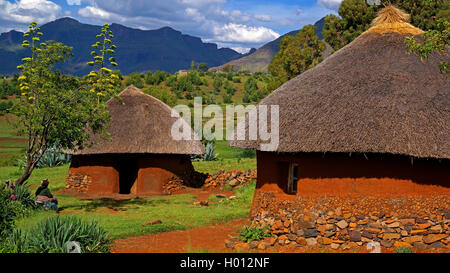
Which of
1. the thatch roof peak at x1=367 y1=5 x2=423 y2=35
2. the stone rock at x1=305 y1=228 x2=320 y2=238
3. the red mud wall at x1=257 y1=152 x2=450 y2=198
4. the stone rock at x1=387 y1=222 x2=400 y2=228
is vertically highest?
the thatch roof peak at x1=367 y1=5 x2=423 y2=35

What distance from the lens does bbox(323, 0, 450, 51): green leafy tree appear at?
74.3 feet

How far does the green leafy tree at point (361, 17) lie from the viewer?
2266cm

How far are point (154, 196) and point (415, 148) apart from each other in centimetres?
1090

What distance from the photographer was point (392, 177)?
1062 centimetres

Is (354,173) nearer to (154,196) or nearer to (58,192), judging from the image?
(154,196)

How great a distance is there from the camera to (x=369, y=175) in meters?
10.7

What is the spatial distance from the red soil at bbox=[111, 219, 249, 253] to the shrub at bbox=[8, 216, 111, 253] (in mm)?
886

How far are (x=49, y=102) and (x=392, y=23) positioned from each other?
9.99 metres

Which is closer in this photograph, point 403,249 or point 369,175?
point 403,249

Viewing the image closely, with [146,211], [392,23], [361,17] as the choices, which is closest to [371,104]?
[392,23]

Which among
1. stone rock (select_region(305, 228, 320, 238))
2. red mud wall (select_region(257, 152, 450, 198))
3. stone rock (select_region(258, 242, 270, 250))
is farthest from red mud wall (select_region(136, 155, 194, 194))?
stone rock (select_region(305, 228, 320, 238))

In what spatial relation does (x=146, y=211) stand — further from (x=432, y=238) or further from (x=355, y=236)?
(x=432, y=238)

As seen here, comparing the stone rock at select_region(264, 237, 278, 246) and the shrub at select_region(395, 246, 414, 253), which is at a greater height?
the shrub at select_region(395, 246, 414, 253)

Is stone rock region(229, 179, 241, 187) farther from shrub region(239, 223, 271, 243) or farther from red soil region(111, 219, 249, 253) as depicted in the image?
shrub region(239, 223, 271, 243)
